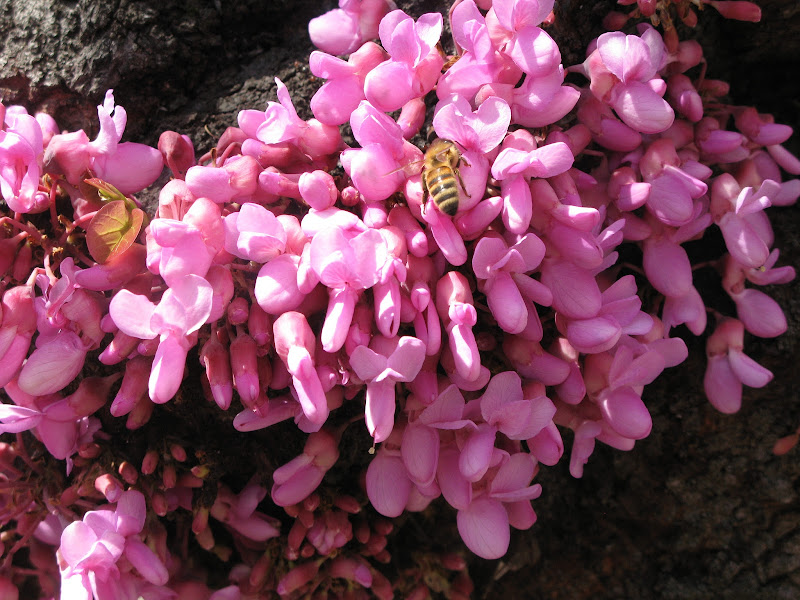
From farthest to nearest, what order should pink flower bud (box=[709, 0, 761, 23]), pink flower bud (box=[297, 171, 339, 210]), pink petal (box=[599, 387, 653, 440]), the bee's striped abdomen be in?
pink flower bud (box=[709, 0, 761, 23]) → pink petal (box=[599, 387, 653, 440]) → pink flower bud (box=[297, 171, 339, 210]) → the bee's striped abdomen

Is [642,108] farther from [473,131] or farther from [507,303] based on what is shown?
[507,303]

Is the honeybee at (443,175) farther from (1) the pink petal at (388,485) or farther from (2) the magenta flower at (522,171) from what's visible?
(1) the pink petal at (388,485)

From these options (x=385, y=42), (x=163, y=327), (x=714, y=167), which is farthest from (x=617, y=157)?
(x=163, y=327)

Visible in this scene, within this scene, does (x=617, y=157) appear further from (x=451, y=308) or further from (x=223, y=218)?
(x=223, y=218)

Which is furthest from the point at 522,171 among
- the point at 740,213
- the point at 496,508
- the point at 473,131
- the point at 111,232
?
the point at 111,232

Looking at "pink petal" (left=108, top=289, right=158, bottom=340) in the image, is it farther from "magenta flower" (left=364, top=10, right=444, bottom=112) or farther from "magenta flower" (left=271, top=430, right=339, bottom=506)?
"magenta flower" (left=364, top=10, right=444, bottom=112)

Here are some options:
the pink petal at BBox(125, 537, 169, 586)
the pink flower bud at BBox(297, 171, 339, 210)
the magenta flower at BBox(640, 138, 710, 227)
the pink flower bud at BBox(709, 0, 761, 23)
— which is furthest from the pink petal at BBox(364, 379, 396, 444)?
the pink flower bud at BBox(709, 0, 761, 23)
